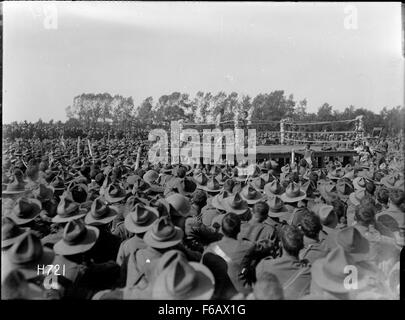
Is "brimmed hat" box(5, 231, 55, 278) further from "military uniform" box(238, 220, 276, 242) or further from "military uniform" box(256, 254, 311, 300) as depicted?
"military uniform" box(238, 220, 276, 242)

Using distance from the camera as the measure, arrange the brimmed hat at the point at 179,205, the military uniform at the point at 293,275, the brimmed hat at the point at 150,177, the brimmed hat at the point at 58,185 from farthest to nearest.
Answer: the brimmed hat at the point at 150,177 < the brimmed hat at the point at 58,185 < the brimmed hat at the point at 179,205 < the military uniform at the point at 293,275

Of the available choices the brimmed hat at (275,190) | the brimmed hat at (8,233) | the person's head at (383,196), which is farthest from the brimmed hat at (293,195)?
the brimmed hat at (8,233)

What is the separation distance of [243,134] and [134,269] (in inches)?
442

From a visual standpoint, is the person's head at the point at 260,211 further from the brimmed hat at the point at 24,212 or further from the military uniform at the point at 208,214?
the brimmed hat at the point at 24,212

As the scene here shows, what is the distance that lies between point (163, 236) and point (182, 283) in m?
0.67

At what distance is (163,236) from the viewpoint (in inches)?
106

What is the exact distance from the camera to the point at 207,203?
14.9ft

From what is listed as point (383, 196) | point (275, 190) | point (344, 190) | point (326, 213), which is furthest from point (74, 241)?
point (344, 190)

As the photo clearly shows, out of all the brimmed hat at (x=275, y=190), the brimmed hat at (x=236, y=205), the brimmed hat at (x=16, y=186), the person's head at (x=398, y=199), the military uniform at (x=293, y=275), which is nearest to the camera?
the military uniform at (x=293, y=275)

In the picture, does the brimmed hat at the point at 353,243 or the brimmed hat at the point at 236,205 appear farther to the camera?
the brimmed hat at the point at 236,205

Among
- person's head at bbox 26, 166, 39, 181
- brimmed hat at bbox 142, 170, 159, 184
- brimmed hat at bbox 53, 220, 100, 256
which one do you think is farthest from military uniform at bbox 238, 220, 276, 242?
person's head at bbox 26, 166, 39, 181

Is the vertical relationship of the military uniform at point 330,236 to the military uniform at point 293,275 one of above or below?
above

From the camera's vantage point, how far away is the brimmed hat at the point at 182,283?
2.05 metres

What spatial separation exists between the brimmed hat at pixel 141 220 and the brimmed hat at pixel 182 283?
33.3 inches
